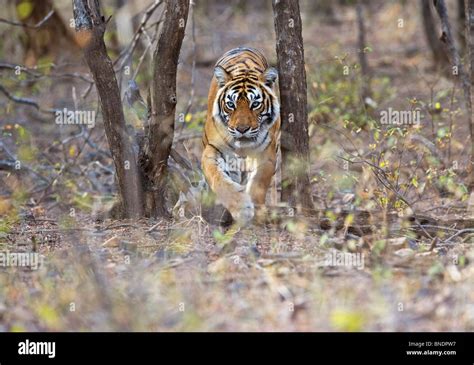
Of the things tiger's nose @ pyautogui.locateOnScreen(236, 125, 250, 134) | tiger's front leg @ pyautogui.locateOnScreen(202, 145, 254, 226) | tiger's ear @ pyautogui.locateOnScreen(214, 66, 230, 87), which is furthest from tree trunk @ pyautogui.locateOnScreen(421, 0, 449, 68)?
tiger's front leg @ pyautogui.locateOnScreen(202, 145, 254, 226)

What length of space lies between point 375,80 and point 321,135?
260 centimetres

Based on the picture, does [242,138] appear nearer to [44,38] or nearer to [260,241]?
[260,241]

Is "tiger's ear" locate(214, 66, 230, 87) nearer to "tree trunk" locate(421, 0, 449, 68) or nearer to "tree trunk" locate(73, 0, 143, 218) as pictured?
"tree trunk" locate(73, 0, 143, 218)

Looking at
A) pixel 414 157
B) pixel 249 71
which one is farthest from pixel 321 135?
pixel 249 71

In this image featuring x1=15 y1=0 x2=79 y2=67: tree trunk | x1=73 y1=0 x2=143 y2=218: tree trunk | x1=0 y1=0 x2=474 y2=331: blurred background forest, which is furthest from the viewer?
x1=15 y1=0 x2=79 y2=67: tree trunk

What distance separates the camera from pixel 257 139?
7.19 m

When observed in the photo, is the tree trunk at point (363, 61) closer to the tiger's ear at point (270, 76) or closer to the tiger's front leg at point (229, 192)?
the tiger's ear at point (270, 76)

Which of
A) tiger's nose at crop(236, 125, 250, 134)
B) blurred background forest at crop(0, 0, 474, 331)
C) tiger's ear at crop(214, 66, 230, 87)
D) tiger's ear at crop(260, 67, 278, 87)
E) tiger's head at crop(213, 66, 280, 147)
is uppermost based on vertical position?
tiger's ear at crop(214, 66, 230, 87)

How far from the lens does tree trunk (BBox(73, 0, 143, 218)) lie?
644 cm

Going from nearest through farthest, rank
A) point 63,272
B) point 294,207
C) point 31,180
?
point 63,272 < point 294,207 < point 31,180

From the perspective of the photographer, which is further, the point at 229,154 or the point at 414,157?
the point at 414,157

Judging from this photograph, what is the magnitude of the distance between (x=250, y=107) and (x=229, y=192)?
2.68 feet

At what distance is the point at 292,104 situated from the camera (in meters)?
7.00

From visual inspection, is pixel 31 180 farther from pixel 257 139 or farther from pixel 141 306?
pixel 141 306
